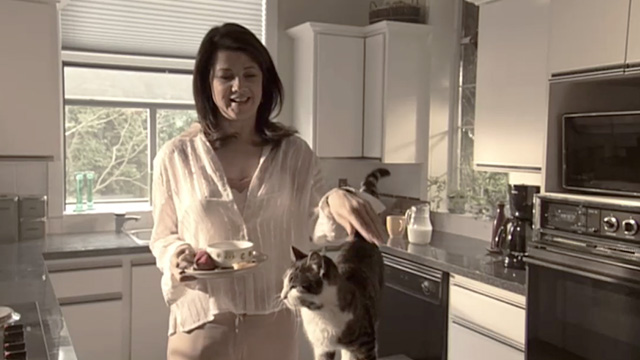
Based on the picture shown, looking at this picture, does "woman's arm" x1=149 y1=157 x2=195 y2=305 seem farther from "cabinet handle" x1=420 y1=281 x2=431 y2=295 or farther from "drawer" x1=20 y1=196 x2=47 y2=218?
"drawer" x1=20 y1=196 x2=47 y2=218

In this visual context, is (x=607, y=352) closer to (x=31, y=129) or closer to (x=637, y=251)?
(x=637, y=251)

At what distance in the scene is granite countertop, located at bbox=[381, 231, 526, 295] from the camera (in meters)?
2.42

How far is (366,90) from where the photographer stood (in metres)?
3.72

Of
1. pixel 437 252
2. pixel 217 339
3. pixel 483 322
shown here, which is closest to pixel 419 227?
pixel 437 252

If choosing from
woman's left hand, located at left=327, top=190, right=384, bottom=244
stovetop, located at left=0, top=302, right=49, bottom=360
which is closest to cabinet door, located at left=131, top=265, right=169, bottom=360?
stovetop, located at left=0, top=302, right=49, bottom=360

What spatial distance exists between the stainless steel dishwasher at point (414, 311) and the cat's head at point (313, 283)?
1.85 meters

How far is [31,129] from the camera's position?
2.96 m

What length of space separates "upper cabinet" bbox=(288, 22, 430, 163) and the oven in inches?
62.1

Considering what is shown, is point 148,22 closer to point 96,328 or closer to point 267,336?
point 96,328

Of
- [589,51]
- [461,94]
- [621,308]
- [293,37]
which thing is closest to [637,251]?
[621,308]

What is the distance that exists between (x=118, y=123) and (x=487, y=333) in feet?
8.30

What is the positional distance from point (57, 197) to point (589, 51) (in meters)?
2.88

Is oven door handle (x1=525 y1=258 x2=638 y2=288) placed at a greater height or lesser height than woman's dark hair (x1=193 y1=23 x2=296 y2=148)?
lesser

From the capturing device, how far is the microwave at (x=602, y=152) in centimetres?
180
